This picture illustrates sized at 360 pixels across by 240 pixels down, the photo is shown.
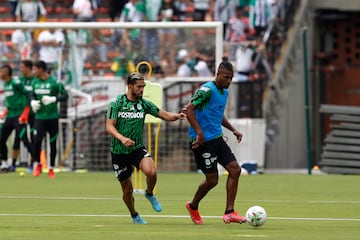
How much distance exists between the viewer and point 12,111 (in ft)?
89.3

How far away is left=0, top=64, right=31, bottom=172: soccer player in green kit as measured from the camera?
2689 cm

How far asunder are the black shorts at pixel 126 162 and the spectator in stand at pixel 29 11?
703 inches

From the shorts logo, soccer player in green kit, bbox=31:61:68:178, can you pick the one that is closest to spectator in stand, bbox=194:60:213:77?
soccer player in green kit, bbox=31:61:68:178

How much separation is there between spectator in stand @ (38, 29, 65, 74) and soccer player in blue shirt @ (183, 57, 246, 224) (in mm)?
12953

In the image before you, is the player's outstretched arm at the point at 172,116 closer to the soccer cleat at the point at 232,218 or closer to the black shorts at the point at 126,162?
the black shorts at the point at 126,162

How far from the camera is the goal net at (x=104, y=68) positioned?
27.9 m

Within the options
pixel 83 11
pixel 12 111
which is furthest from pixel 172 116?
pixel 83 11

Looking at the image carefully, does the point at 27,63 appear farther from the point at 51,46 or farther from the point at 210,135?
the point at 210,135

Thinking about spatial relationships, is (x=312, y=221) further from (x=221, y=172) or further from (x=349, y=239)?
(x=221, y=172)

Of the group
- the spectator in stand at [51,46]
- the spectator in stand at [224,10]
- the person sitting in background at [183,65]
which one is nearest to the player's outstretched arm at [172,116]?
the person sitting in background at [183,65]

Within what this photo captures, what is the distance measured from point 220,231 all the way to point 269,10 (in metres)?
17.8

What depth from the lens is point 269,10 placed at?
31.4 metres

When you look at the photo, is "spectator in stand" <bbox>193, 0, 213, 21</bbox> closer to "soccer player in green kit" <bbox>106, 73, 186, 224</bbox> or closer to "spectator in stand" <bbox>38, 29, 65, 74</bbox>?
"spectator in stand" <bbox>38, 29, 65, 74</bbox>

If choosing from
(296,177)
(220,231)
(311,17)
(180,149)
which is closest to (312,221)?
(220,231)
